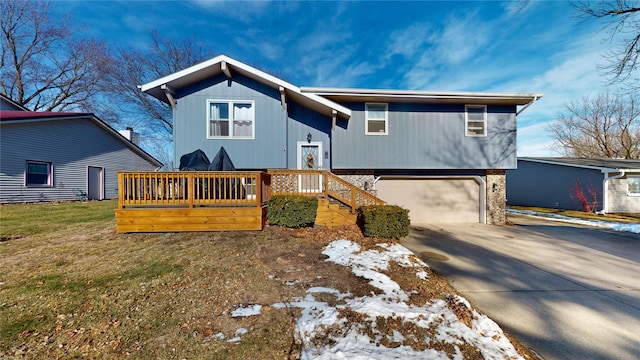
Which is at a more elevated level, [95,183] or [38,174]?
[38,174]

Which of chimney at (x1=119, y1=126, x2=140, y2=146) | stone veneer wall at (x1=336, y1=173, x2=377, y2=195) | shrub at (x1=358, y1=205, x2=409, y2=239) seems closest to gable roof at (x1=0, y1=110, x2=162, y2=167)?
chimney at (x1=119, y1=126, x2=140, y2=146)

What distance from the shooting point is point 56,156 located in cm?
1249

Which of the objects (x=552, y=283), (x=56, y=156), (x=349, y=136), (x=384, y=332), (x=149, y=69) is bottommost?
(x=552, y=283)

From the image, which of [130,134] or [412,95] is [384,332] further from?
[130,134]

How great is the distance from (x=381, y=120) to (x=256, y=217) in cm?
617

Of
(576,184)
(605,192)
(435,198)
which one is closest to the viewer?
(435,198)

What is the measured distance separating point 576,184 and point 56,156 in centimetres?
3058

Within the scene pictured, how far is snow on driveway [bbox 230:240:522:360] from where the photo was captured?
234 cm

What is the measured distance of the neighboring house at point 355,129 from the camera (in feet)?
28.6

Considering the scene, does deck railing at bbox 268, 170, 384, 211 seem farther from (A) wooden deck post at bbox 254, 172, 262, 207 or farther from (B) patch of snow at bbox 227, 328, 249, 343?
(B) patch of snow at bbox 227, 328, 249, 343

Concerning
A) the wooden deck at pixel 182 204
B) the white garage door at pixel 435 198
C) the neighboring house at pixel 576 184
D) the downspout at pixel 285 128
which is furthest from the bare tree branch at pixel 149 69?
the neighboring house at pixel 576 184

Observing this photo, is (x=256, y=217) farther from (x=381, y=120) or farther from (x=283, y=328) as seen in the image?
(x=381, y=120)

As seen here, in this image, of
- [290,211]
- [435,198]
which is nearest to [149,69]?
[290,211]

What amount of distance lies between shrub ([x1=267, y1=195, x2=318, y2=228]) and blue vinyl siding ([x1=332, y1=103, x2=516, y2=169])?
314 cm
